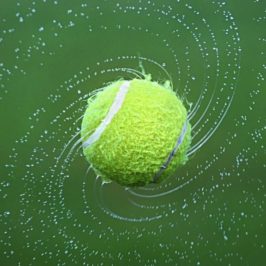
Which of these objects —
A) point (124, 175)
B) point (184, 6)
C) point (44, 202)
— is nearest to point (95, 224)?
point (44, 202)

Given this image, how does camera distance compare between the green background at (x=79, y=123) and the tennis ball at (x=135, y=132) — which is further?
A: the green background at (x=79, y=123)

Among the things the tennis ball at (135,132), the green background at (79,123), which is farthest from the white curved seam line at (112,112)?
the green background at (79,123)

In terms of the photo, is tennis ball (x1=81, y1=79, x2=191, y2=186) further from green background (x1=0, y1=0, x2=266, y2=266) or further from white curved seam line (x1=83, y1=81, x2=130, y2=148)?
green background (x1=0, y1=0, x2=266, y2=266)

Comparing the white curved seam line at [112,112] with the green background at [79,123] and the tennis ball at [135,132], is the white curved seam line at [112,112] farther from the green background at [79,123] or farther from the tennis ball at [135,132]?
the green background at [79,123]

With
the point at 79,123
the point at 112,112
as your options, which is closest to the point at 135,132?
the point at 112,112

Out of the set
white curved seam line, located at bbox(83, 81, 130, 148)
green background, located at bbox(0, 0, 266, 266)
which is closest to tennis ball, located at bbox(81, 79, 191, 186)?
white curved seam line, located at bbox(83, 81, 130, 148)
